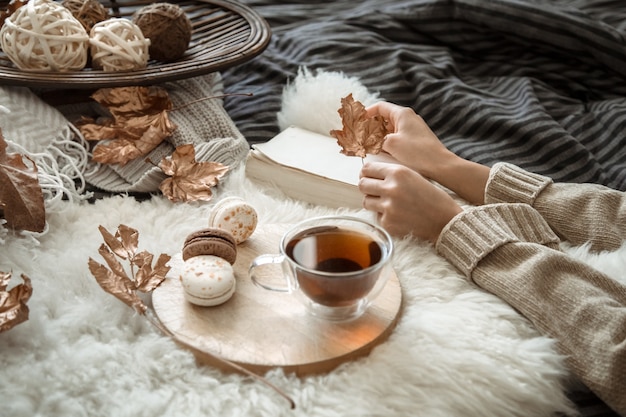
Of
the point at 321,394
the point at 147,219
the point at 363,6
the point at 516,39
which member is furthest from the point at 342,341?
the point at 363,6

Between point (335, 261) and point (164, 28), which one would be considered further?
point (164, 28)

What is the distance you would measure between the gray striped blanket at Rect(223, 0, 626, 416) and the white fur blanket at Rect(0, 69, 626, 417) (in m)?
0.45

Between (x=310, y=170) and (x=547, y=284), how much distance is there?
365mm

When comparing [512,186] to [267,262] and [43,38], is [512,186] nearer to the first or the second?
[267,262]

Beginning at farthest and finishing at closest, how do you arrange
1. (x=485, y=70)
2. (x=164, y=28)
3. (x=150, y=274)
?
(x=485, y=70) → (x=164, y=28) → (x=150, y=274)

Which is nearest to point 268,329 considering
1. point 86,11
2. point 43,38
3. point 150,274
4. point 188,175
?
point 150,274

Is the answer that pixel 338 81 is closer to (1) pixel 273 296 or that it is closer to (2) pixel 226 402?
(1) pixel 273 296

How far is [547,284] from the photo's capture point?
29.7 inches

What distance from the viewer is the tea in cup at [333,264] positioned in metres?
0.67

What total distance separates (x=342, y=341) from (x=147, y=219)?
372 mm

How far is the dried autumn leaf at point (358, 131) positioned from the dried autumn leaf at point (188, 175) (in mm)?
189

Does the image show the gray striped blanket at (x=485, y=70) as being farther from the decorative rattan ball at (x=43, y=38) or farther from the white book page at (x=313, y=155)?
the decorative rattan ball at (x=43, y=38)

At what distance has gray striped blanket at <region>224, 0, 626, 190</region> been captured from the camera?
1.15 m

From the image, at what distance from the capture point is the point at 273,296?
0.73 m
